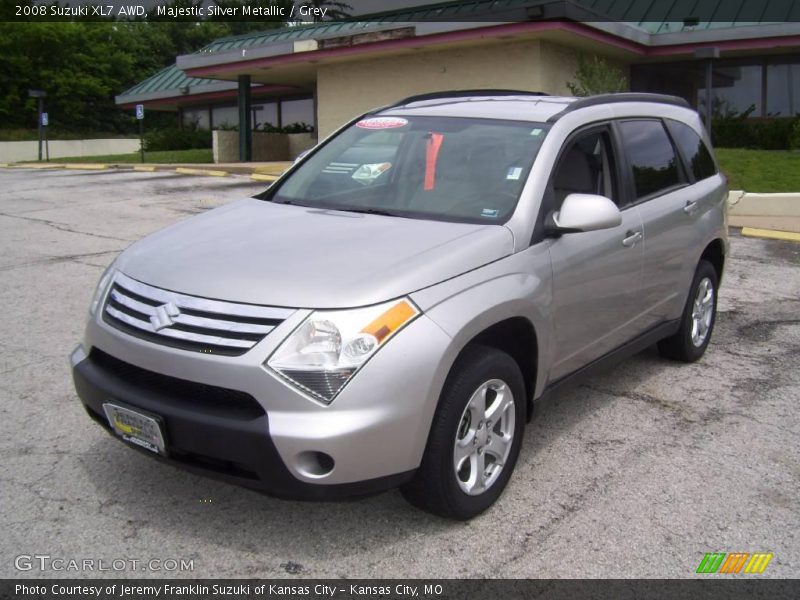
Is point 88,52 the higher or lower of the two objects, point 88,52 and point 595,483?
the higher

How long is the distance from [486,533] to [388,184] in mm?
1913

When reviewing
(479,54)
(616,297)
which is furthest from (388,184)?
(479,54)

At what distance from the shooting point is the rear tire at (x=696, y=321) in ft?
18.7

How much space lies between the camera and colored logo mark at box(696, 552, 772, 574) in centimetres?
328

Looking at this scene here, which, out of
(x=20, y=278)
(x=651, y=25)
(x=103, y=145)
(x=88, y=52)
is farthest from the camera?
(x=88, y=52)

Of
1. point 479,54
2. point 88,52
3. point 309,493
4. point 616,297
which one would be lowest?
point 309,493

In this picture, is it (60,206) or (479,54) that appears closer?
(60,206)

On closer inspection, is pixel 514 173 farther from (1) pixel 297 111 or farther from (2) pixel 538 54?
(1) pixel 297 111

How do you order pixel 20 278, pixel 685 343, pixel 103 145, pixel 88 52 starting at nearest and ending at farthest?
pixel 685 343 < pixel 20 278 < pixel 103 145 < pixel 88 52

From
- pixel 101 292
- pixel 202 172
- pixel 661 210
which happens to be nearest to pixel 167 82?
pixel 202 172

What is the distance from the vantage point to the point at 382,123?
489 cm

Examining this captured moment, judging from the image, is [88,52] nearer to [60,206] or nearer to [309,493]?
[60,206]

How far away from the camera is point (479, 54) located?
63.1 feet

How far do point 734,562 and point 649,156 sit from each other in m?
2.71
